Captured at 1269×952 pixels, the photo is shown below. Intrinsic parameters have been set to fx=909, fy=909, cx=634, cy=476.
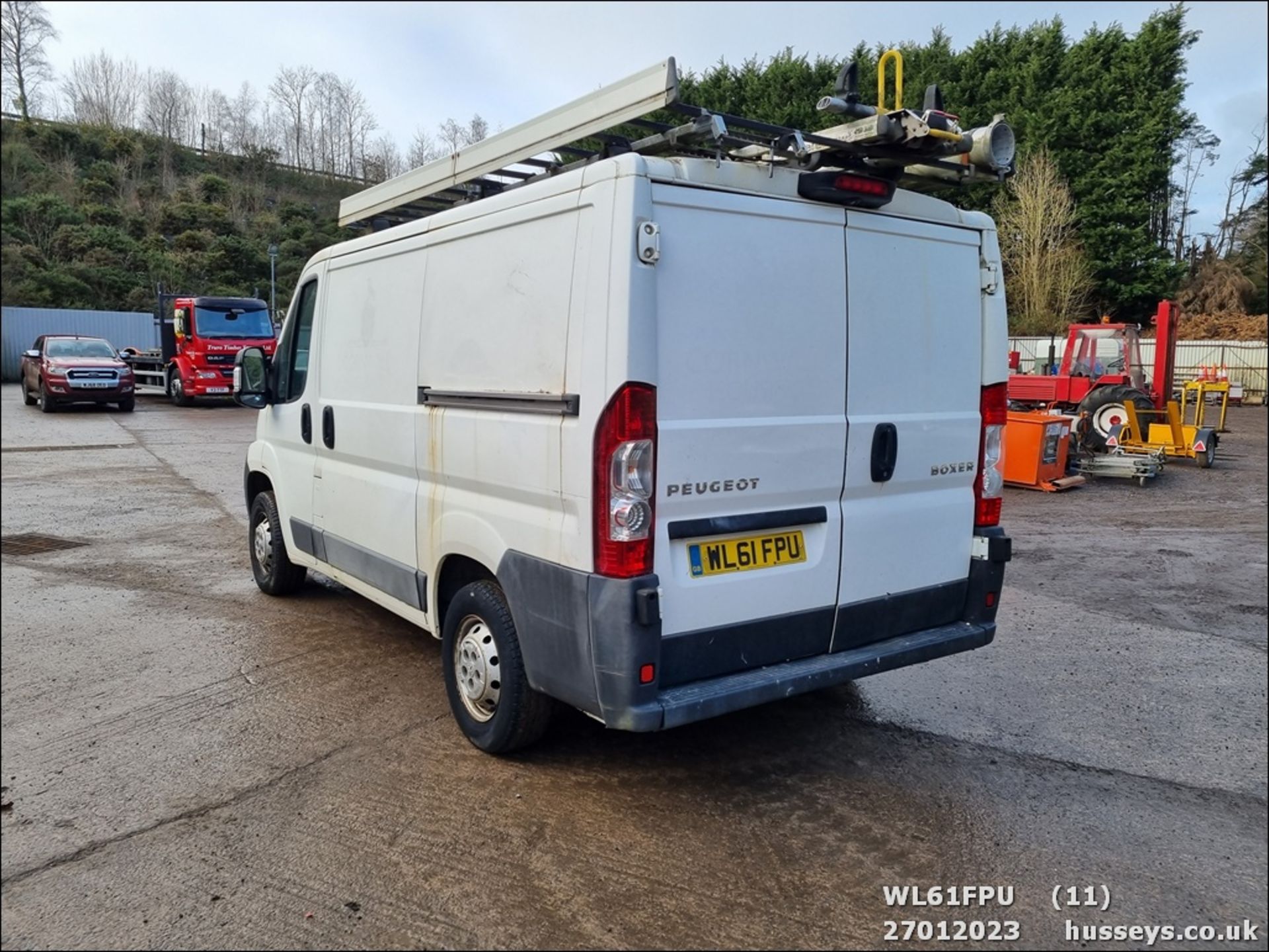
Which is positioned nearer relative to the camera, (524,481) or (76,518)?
(524,481)

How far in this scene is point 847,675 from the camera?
371 centimetres

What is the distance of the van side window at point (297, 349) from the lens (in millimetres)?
5617

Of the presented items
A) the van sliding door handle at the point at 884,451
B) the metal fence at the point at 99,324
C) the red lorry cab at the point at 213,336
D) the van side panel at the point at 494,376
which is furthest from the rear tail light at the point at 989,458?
the metal fence at the point at 99,324

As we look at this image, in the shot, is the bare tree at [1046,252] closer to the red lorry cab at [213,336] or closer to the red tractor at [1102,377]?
the red tractor at [1102,377]

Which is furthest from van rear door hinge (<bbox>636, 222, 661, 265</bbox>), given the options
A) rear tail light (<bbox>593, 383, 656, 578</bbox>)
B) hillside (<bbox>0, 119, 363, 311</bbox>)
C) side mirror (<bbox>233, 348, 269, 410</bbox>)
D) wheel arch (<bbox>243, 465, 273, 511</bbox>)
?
hillside (<bbox>0, 119, 363, 311</bbox>)

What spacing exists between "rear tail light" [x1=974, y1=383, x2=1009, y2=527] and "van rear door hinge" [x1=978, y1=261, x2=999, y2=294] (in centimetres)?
45

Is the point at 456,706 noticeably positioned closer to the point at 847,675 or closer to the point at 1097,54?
the point at 847,675

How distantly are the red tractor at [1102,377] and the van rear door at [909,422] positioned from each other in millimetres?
12172

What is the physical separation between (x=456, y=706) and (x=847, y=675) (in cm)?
175

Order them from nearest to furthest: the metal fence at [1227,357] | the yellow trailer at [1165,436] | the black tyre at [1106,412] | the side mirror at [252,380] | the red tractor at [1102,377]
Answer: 1. the side mirror at [252,380]
2. the yellow trailer at [1165,436]
3. the black tyre at [1106,412]
4. the red tractor at [1102,377]
5. the metal fence at [1227,357]

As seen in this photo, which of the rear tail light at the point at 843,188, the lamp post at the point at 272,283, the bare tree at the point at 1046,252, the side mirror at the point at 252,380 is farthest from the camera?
the lamp post at the point at 272,283

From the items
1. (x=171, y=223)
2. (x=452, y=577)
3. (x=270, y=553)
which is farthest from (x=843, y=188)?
(x=171, y=223)

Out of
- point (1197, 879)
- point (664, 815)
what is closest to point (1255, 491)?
point (1197, 879)

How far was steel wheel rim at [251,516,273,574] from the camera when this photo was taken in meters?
6.45
